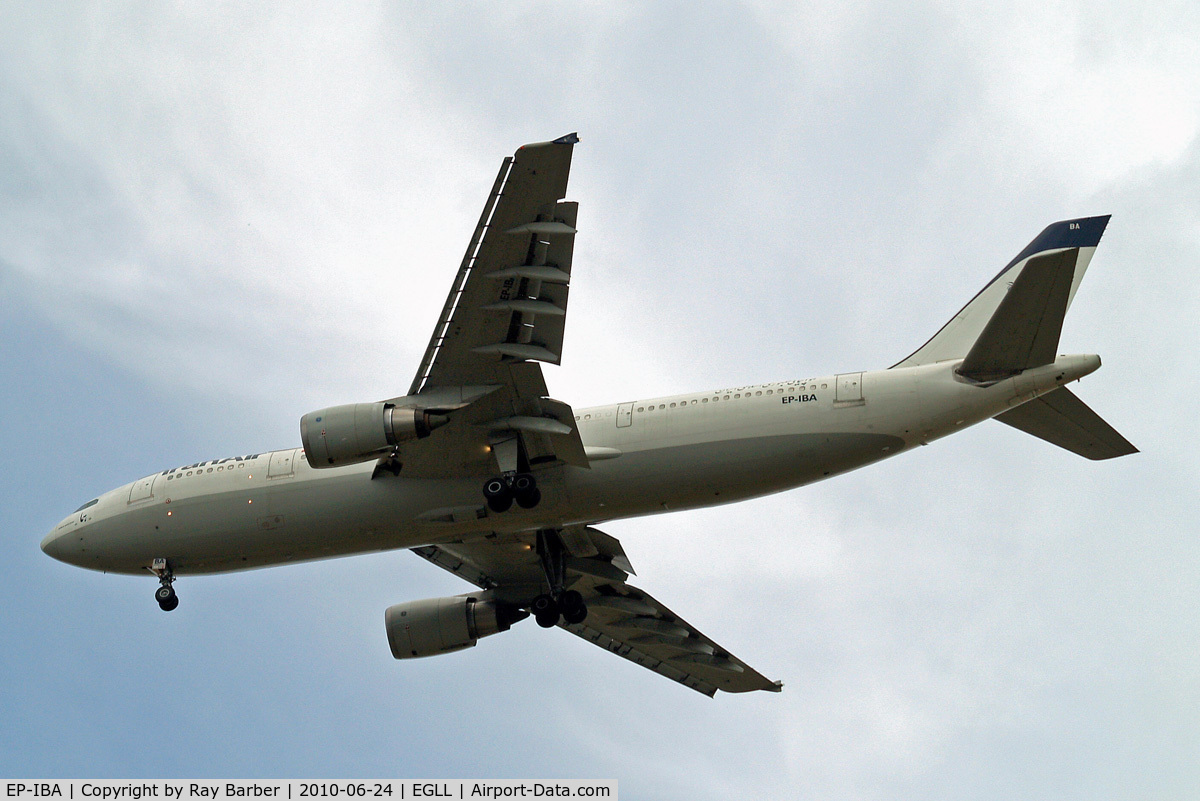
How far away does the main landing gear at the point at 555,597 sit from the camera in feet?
93.3

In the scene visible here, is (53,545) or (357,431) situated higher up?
(53,545)

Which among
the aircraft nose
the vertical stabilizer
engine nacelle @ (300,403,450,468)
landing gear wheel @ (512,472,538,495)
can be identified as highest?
the vertical stabilizer

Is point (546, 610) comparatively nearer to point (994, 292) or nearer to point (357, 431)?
point (357, 431)

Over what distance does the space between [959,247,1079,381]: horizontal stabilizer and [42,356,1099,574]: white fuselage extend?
11.7 inches

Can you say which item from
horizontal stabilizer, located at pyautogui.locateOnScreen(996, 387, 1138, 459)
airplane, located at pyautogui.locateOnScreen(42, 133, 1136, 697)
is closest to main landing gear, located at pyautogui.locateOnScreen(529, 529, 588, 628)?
airplane, located at pyautogui.locateOnScreen(42, 133, 1136, 697)

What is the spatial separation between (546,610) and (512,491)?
17.5 ft

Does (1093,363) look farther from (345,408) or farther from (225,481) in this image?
(225,481)

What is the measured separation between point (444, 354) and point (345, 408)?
2028 mm

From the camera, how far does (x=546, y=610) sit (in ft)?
94.0

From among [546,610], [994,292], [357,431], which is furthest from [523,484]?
[994,292]

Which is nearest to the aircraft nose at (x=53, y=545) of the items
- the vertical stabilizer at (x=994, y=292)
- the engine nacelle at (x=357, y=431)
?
the engine nacelle at (x=357, y=431)

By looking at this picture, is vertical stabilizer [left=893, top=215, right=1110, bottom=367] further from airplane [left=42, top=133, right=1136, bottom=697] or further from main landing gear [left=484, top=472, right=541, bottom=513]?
main landing gear [left=484, top=472, right=541, bottom=513]

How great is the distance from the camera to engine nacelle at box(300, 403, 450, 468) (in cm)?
2303

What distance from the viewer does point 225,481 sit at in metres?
26.5
